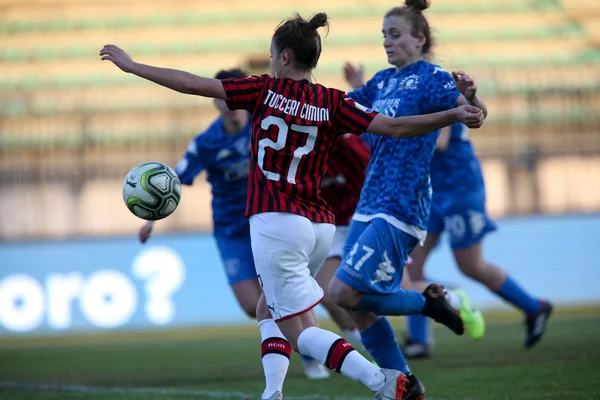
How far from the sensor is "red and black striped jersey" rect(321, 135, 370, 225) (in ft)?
20.9

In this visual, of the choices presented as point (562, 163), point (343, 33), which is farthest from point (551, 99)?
point (343, 33)

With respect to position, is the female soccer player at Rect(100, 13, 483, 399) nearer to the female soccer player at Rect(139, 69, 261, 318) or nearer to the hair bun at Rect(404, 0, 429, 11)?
the hair bun at Rect(404, 0, 429, 11)

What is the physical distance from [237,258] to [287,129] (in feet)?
9.10

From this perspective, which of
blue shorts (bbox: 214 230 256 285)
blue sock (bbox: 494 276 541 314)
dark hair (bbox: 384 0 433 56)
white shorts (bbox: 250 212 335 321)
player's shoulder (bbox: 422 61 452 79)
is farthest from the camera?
blue sock (bbox: 494 276 541 314)

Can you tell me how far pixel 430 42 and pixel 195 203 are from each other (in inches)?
349

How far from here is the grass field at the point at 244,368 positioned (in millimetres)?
5523

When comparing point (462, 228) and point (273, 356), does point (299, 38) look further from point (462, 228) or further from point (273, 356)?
point (462, 228)

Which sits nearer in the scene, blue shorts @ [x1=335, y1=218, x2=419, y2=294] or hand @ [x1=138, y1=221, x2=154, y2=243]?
blue shorts @ [x1=335, y1=218, x2=419, y2=294]

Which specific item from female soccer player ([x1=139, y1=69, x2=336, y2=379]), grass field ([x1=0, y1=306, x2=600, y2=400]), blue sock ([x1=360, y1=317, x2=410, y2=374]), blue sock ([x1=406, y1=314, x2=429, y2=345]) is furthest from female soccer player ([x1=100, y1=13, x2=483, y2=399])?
blue sock ([x1=406, y1=314, x2=429, y2=345])

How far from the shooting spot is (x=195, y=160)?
6.71 metres

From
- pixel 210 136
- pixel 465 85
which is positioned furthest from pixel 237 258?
pixel 465 85

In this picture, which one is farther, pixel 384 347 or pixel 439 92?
pixel 384 347

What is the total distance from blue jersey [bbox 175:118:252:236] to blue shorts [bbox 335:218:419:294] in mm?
1797

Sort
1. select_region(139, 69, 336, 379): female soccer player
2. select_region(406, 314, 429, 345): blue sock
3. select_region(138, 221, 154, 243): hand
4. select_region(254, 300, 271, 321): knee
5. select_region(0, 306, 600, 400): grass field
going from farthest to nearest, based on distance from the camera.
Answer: select_region(406, 314, 429, 345): blue sock < select_region(139, 69, 336, 379): female soccer player < select_region(138, 221, 154, 243): hand < select_region(0, 306, 600, 400): grass field < select_region(254, 300, 271, 321): knee
